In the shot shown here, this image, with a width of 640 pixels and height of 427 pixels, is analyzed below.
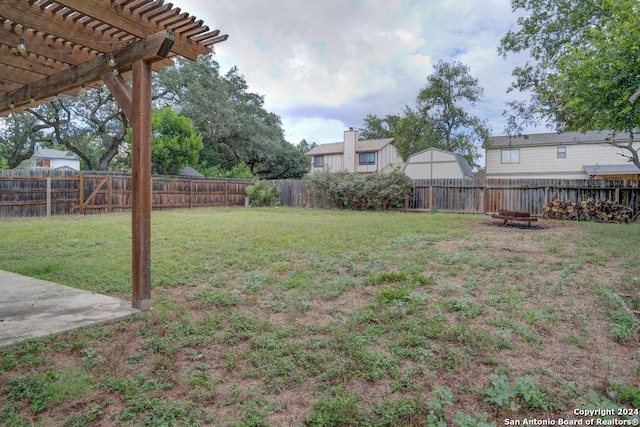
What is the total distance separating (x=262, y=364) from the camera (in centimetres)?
234

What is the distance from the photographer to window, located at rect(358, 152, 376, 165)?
2777 cm

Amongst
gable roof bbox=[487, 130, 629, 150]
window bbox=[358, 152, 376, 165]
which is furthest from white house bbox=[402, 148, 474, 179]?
window bbox=[358, 152, 376, 165]

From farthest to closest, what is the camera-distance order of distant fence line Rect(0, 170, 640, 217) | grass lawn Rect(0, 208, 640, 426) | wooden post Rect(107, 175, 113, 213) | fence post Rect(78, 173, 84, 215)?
wooden post Rect(107, 175, 113, 213), fence post Rect(78, 173, 84, 215), distant fence line Rect(0, 170, 640, 217), grass lawn Rect(0, 208, 640, 426)

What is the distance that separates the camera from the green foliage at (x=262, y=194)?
1823cm

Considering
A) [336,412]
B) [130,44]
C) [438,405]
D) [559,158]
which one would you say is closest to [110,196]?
[130,44]

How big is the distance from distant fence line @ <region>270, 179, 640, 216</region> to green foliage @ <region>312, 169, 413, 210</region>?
579mm

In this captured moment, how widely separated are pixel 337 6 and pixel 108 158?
16.8m

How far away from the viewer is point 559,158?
780 inches

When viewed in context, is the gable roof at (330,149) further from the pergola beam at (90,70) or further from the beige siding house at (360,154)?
the pergola beam at (90,70)

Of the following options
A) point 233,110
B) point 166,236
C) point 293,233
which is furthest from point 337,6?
point 233,110

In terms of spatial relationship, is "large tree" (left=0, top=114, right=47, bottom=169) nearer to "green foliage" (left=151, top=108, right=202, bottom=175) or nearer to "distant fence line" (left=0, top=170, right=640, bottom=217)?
"green foliage" (left=151, top=108, right=202, bottom=175)

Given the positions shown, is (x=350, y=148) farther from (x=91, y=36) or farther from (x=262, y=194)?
(x=91, y=36)

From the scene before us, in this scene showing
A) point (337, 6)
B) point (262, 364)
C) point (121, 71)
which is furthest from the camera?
point (337, 6)

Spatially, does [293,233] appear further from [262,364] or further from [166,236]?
[262,364]
